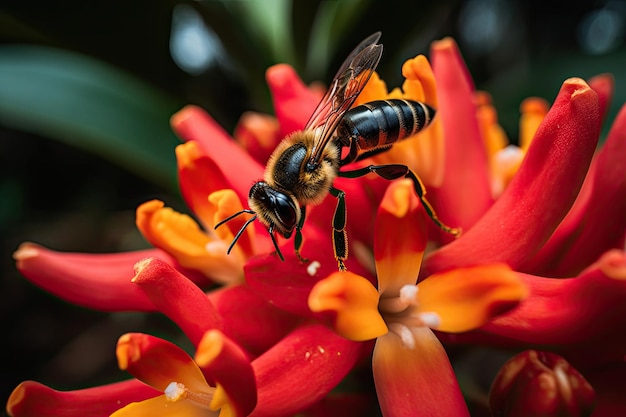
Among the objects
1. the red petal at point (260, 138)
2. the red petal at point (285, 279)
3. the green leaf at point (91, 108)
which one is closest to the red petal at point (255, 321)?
the red petal at point (285, 279)

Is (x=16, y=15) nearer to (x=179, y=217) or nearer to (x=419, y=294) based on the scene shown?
(x=179, y=217)

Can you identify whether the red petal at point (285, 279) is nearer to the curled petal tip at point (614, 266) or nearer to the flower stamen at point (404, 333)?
the flower stamen at point (404, 333)

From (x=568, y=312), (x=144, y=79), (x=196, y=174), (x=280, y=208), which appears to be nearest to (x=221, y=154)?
(x=196, y=174)

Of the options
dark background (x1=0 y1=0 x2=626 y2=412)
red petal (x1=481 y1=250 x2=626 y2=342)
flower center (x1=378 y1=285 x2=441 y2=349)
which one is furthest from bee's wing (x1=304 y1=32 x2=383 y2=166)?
dark background (x1=0 y1=0 x2=626 y2=412)

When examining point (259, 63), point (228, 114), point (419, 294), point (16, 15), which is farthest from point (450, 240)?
point (228, 114)

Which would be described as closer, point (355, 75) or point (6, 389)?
point (355, 75)

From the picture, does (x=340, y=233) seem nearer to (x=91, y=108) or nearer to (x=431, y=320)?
(x=431, y=320)
